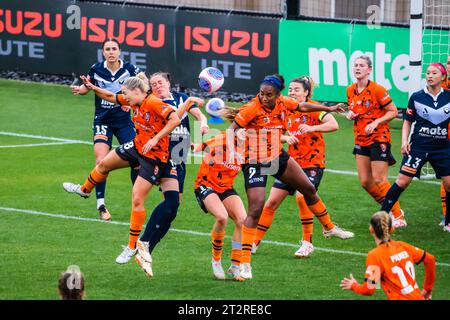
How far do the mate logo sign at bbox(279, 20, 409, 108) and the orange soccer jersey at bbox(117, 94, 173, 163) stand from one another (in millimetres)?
11062

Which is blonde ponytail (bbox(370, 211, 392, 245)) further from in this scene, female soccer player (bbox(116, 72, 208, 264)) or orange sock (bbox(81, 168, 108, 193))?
orange sock (bbox(81, 168, 108, 193))

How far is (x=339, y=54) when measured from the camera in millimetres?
23203

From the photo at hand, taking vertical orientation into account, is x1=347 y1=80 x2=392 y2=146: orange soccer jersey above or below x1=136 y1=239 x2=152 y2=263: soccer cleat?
above

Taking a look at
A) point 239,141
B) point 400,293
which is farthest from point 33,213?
point 400,293

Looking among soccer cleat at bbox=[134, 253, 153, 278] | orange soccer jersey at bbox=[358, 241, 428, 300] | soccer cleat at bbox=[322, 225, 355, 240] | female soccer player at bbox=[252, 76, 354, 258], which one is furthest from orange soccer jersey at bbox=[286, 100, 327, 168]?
orange soccer jersey at bbox=[358, 241, 428, 300]

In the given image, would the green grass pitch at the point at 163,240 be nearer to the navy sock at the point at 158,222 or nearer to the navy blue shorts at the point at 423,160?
the navy sock at the point at 158,222

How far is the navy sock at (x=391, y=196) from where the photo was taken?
46.7ft

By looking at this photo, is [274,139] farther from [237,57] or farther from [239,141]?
[237,57]

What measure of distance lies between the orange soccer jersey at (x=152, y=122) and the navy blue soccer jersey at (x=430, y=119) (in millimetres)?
3755

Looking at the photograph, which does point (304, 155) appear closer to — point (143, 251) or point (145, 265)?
point (143, 251)

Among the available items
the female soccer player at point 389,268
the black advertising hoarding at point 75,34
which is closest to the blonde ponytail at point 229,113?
the female soccer player at point 389,268

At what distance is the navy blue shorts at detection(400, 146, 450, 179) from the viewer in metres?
14.2

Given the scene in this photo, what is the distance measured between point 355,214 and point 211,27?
32.9 ft
